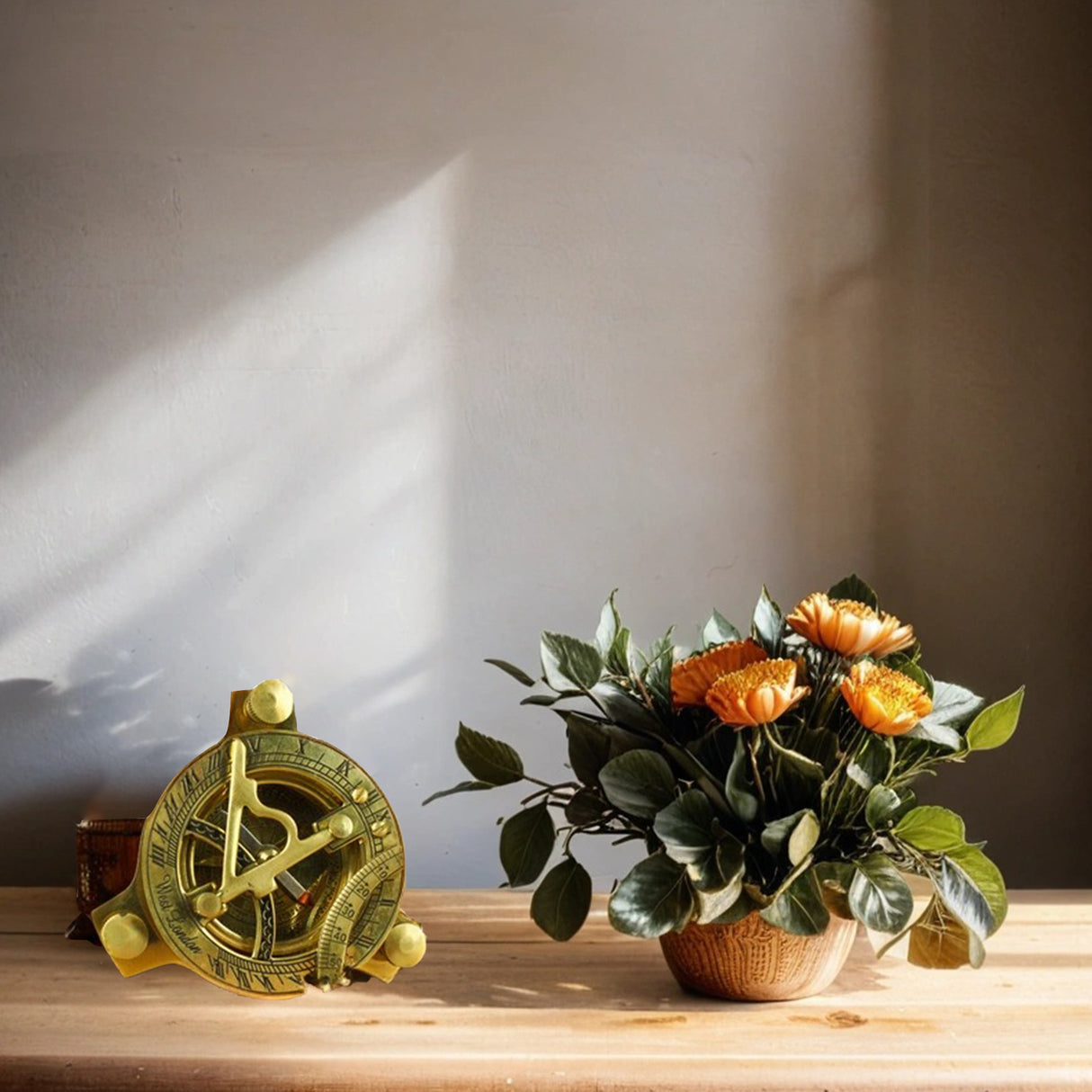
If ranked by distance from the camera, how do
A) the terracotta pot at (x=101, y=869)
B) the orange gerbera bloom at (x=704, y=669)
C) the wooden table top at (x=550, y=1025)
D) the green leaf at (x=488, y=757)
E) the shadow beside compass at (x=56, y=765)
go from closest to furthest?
the wooden table top at (x=550, y=1025), the orange gerbera bloom at (x=704, y=669), the green leaf at (x=488, y=757), the terracotta pot at (x=101, y=869), the shadow beside compass at (x=56, y=765)

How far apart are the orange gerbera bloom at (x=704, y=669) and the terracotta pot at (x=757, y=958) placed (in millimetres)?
190

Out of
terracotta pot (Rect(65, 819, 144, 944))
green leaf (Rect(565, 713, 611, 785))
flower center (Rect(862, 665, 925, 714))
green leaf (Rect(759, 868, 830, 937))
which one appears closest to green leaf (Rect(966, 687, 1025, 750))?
flower center (Rect(862, 665, 925, 714))

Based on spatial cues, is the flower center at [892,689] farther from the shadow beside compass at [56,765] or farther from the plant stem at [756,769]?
the shadow beside compass at [56,765]

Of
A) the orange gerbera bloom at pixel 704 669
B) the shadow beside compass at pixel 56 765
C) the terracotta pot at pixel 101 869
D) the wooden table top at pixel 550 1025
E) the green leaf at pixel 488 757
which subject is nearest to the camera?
the wooden table top at pixel 550 1025

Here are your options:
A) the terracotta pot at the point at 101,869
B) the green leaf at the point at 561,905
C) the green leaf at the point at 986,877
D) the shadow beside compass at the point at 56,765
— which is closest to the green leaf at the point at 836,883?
the green leaf at the point at 986,877

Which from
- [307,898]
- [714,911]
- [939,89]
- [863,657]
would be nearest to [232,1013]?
[307,898]

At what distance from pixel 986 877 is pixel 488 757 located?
0.45m

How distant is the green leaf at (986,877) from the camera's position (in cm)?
91

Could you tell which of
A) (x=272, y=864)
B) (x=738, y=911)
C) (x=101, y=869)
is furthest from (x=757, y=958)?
(x=101, y=869)

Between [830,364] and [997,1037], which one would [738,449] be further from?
[997,1037]

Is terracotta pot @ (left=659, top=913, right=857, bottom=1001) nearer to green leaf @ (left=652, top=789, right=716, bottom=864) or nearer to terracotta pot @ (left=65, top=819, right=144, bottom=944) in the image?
green leaf @ (left=652, top=789, right=716, bottom=864)

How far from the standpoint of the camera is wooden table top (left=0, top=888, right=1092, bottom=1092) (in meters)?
0.83

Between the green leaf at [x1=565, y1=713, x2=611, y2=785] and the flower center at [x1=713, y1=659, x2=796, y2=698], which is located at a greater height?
the flower center at [x1=713, y1=659, x2=796, y2=698]

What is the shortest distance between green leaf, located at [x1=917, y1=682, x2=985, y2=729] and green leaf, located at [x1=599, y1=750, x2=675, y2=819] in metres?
0.24
